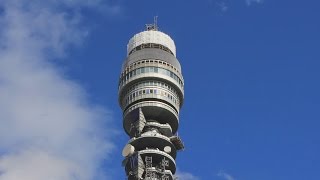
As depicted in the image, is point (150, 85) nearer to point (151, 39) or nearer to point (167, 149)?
point (167, 149)

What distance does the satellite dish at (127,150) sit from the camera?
15443 centimetres

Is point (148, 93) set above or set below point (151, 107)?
Answer: above

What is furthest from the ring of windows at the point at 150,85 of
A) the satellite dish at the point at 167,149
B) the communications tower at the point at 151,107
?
the satellite dish at the point at 167,149

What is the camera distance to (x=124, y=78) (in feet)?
550

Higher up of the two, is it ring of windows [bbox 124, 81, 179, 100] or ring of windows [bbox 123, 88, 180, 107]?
ring of windows [bbox 124, 81, 179, 100]

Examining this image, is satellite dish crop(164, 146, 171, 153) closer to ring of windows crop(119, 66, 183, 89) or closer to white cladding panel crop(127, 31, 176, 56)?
ring of windows crop(119, 66, 183, 89)

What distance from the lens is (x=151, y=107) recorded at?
159000mm

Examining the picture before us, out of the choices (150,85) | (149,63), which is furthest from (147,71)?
(150,85)

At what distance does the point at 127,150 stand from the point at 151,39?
35.3 metres

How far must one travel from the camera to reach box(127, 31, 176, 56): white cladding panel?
175 metres

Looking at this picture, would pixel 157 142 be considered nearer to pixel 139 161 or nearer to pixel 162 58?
pixel 139 161

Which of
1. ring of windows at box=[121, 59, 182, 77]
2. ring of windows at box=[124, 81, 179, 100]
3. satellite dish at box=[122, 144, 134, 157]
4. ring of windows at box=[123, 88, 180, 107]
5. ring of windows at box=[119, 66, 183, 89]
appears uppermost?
ring of windows at box=[121, 59, 182, 77]

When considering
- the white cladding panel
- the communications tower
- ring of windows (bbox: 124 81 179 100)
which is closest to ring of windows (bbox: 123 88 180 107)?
the communications tower

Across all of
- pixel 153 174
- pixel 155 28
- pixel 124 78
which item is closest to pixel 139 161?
pixel 153 174
